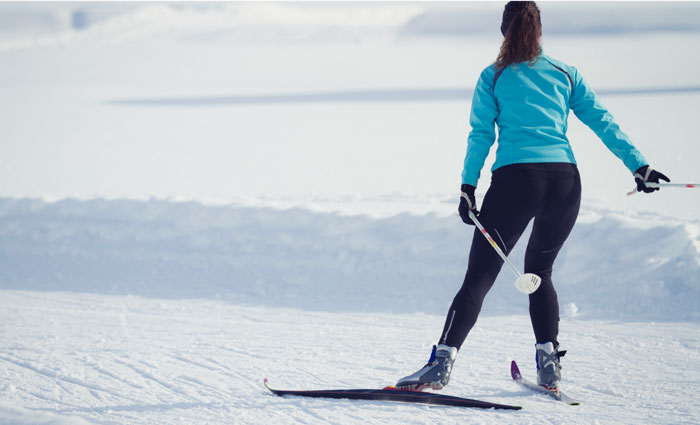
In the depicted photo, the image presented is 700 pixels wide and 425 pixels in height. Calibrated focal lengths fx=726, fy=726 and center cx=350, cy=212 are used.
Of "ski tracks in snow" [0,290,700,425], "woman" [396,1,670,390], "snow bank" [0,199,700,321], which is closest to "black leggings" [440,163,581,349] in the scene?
"woman" [396,1,670,390]

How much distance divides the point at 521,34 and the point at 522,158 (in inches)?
17.4

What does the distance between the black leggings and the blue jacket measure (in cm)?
6

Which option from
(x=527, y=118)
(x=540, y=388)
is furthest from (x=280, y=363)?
(x=527, y=118)

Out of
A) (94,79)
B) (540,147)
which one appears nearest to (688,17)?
(94,79)

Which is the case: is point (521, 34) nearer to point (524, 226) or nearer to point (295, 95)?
point (524, 226)

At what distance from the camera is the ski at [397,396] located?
2.66 meters

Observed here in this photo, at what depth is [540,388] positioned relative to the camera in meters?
2.82

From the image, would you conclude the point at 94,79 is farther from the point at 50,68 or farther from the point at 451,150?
the point at 451,150

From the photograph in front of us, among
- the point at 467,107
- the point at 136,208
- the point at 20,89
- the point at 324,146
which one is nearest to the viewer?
the point at 136,208

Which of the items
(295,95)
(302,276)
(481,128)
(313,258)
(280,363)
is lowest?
(280,363)

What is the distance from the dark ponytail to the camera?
8.47 feet

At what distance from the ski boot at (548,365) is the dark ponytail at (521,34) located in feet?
3.56

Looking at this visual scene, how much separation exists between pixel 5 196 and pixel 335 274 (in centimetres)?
334

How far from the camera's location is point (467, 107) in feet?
50.2
